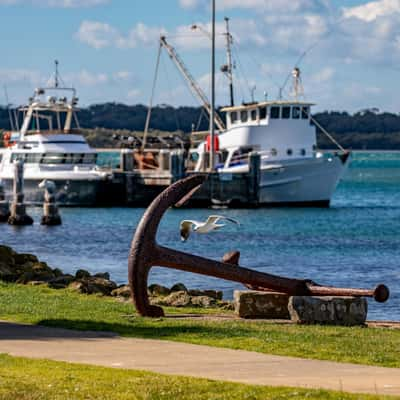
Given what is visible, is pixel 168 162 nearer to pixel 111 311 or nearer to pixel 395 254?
pixel 395 254

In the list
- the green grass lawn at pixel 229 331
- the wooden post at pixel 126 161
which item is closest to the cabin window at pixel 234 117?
the wooden post at pixel 126 161

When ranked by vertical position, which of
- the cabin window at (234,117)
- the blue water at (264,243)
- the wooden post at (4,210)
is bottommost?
the blue water at (264,243)

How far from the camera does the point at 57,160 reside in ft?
245

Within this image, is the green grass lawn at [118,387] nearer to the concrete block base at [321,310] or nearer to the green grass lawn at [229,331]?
the green grass lawn at [229,331]

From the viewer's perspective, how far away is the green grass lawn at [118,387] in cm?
1099

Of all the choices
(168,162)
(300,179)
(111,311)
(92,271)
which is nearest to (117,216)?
(168,162)

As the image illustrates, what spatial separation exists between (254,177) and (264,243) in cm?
2007

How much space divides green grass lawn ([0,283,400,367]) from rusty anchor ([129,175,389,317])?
437mm

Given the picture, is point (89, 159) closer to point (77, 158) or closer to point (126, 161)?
point (77, 158)

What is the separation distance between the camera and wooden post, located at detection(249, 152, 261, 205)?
2726 inches

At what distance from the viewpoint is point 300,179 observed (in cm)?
7269

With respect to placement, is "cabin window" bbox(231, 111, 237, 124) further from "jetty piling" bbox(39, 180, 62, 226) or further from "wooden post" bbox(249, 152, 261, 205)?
"jetty piling" bbox(39, 180, 62, 226)

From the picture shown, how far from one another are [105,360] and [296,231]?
144ft

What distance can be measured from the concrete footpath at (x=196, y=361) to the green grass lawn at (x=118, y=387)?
392 millimetres
